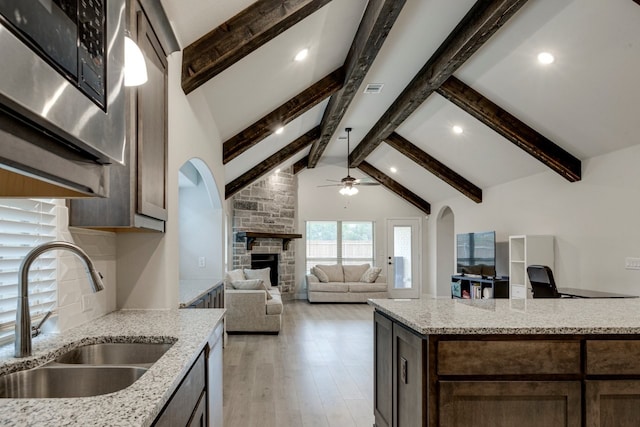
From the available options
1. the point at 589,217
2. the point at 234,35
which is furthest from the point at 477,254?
the point at 234,35

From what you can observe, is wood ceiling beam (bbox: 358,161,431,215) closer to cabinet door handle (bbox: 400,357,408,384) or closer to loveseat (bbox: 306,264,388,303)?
loveseat (bbox: 306,264,388,303)

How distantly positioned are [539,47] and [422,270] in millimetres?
7510

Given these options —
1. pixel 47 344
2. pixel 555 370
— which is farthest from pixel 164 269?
pixel 555 370

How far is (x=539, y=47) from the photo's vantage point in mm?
4199

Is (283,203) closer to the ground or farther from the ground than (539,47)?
closer to the ground

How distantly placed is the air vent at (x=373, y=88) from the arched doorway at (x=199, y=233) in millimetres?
2480

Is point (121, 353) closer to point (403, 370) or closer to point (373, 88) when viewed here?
point (403, 370)

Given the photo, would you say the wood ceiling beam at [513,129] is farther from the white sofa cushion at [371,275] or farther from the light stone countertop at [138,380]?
the white sofa cushion at [371,275]

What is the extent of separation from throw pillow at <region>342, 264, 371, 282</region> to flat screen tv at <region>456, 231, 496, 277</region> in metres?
2.33

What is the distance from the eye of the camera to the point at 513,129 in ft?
18.6

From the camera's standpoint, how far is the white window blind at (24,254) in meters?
1.54

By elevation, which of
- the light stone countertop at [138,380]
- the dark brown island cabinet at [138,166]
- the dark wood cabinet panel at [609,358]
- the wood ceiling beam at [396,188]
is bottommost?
the dark wood cabinet panel at [609,358]

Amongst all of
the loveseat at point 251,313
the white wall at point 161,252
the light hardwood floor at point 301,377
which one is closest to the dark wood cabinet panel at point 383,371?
the light hardwood floor at point 301,377

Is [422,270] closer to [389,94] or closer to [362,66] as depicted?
[389,94]
